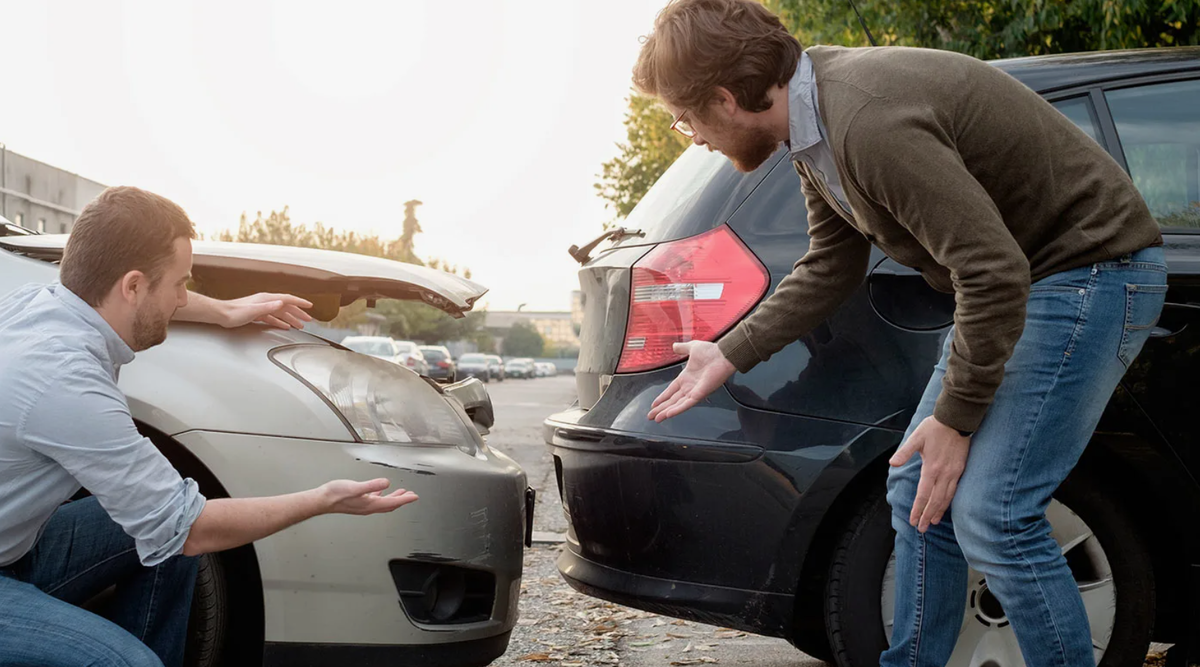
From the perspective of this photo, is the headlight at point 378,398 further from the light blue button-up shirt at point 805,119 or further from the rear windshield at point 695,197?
the light blue button-up shirt at point 805,119

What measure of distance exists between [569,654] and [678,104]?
7.00 ft

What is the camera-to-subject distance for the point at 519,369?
246 feet

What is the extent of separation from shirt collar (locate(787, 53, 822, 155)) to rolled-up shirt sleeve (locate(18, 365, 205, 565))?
1.27 meters

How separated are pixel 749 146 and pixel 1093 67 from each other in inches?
45.6

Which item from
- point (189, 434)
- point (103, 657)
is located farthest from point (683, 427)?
point (103, 657)

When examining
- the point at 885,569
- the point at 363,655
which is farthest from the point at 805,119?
the point at 363,655

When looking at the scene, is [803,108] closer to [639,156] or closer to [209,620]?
[209,620]

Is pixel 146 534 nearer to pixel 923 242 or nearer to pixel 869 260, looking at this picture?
pixel 923 242

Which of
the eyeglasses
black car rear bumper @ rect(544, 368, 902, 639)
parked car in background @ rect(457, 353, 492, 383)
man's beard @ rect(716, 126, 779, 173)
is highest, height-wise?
the eyeglasses

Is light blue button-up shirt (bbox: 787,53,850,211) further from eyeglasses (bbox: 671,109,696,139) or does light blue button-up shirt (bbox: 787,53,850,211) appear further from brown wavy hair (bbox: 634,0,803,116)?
Answer: eyeglasses (bbox: 671,109,696,139)

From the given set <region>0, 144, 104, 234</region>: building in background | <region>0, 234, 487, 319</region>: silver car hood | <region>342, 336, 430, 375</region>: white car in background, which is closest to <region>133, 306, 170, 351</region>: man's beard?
<region>0, 234, 487, 319</region>: silver car hood

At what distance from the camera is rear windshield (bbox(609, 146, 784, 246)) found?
2793 mm

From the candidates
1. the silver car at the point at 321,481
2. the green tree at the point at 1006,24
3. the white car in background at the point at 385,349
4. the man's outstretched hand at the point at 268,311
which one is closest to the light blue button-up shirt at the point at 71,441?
the silver car at the point at 321,481

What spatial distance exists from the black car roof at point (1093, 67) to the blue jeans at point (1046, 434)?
32.0 inches
